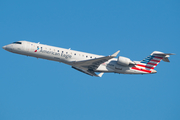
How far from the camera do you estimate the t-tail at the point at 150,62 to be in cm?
2889

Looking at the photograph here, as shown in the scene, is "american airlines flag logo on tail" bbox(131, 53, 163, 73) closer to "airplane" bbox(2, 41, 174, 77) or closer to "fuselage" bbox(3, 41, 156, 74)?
"airplane" bbox(2, 41, 174, 77)

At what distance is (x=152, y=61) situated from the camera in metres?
29.2

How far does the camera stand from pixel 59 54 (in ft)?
92.0

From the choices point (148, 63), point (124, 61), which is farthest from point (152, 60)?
point (124, 61)

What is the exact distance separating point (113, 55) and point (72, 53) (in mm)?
5617

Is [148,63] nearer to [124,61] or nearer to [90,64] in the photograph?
[124,61]

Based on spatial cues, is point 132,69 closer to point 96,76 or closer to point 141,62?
point 141,62

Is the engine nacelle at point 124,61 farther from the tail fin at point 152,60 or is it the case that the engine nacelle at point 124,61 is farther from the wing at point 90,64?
the tail fin at point 152,60

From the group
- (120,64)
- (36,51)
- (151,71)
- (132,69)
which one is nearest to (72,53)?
(36,51)

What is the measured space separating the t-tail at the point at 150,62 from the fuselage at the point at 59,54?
1.54 feet

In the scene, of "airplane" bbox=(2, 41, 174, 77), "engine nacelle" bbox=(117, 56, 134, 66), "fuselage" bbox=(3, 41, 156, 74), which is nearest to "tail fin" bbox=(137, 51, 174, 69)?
"airplane" bbox=(2, 41, 174, 77)

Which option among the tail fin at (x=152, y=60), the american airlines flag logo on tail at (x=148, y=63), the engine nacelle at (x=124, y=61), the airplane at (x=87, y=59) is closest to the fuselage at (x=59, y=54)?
the airplane at (x=87, y=59)

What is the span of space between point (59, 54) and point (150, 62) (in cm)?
1178

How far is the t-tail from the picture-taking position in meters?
28.9
